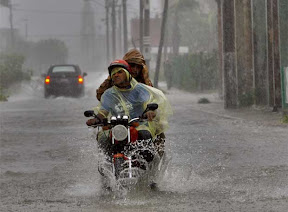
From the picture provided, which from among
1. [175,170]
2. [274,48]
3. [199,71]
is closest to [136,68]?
[175,170]

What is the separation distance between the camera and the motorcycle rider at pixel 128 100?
9.49 m

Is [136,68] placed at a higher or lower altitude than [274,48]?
lower

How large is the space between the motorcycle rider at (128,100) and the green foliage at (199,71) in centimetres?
3162

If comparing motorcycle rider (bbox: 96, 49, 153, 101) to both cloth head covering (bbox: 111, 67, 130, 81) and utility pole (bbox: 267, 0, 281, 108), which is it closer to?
cloth head covering (bbox: 111, 67, 130, 81)

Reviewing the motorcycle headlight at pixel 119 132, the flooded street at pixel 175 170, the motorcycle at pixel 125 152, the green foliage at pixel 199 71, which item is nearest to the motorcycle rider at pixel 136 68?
the motorcycle at pixel 125 152

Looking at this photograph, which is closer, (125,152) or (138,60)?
(125,152)

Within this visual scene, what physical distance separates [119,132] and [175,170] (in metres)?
2.69

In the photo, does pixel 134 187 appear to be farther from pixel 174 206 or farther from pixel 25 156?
pixel 25 156

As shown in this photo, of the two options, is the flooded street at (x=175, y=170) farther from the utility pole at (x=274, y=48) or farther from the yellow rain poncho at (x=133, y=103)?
the utility pole at (x=274, y=48)

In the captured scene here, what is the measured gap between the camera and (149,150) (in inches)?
371

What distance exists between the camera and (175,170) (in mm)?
11562

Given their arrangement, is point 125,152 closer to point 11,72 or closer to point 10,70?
point 11,72

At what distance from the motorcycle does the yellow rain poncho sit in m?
0.18

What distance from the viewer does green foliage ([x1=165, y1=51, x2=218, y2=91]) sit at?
1639 inches
